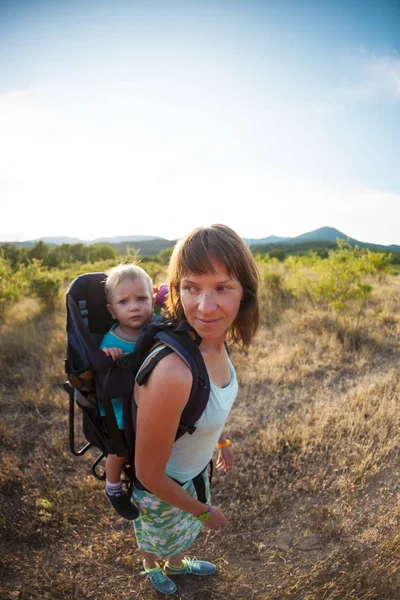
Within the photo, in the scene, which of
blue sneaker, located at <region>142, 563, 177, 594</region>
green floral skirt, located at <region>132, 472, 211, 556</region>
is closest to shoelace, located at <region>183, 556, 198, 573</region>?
blue sneaker, located at <region>142, 563, 177, 594</region>

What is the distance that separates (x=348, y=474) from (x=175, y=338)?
2719mm

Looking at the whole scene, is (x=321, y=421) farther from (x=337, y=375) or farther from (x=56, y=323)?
(x=56, y=323)

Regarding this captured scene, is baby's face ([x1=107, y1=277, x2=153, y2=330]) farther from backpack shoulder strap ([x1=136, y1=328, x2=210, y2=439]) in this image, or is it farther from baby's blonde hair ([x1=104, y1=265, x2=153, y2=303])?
backpack shoulder strap ([x1=136, y1=328, x2=210, y2=439])

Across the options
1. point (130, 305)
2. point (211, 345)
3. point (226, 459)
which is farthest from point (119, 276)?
point (226, 459)

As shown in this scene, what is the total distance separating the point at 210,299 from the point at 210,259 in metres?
0.15

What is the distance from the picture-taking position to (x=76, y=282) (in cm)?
Result: 181

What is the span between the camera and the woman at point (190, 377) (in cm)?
116

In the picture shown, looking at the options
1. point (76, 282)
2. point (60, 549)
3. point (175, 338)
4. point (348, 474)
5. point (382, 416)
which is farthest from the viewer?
point (382, 416)

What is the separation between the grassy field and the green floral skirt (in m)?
0.62

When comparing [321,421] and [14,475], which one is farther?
[321,421]

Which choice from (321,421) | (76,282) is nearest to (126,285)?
(76,282)

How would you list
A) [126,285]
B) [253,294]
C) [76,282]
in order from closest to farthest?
[253,294] → [76,282] → [126,285]

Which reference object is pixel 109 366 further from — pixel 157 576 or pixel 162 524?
pixel 157 576

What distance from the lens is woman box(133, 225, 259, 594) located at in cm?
116
